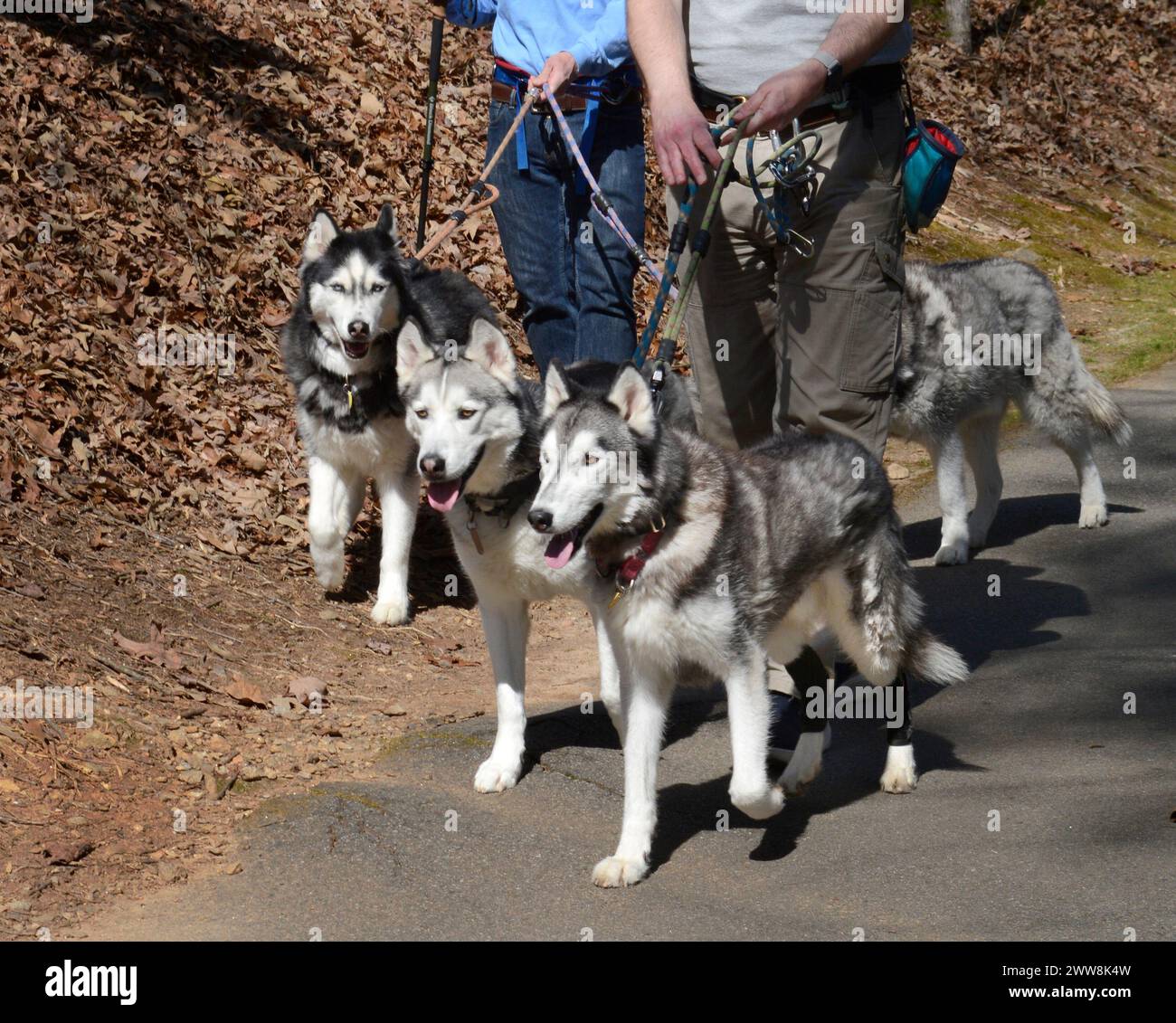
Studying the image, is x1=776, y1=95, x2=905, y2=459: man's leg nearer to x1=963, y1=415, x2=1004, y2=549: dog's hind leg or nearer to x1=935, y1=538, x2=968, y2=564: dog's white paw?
x1=935, y1=538, x2=968, y2=564: dog's white paw

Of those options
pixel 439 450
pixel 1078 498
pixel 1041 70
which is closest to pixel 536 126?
pixel 439 450

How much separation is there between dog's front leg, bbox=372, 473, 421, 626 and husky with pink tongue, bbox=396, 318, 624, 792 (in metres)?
1.76

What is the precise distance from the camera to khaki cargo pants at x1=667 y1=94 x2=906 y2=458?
4773 mm

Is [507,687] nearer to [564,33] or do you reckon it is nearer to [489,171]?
[489,171]

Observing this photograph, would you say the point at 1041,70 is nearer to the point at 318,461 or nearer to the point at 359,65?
the point at 359,65

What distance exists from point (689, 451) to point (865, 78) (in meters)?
1.52

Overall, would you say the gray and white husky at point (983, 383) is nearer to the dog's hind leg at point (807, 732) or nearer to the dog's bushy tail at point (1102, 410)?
the dog's bushy tail at point (1102, 410)

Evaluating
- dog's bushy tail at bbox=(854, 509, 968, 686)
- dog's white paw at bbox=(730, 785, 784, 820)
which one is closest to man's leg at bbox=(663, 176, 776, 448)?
dog's bushy tail at bbox=(854, 509, 968, 686)

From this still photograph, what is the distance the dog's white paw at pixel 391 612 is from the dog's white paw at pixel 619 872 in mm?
2948

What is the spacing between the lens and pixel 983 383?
765 cm

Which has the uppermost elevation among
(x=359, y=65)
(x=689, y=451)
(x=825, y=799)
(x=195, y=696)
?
(x=359, y=65)

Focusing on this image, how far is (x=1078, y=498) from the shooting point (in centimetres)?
855

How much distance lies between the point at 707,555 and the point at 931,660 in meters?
1.14

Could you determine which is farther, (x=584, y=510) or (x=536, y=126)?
(x=536, y=126)
